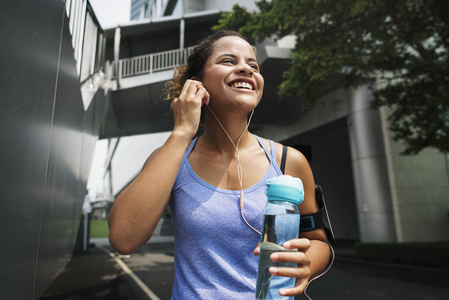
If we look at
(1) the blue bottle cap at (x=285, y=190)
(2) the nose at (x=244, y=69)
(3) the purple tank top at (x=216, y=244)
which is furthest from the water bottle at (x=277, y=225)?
(2) the nose at (x=244, y=69)

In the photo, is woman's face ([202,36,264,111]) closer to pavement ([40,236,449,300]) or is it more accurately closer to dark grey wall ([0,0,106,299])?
dark grey wall ([0,0,106,299])

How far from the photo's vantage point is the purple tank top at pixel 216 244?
1.20 metres

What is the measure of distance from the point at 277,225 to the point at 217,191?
1.55 ft

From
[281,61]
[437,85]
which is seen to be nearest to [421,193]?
[437,85]

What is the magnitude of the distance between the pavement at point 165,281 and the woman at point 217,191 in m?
4.13

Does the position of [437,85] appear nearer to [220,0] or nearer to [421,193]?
[421,193]

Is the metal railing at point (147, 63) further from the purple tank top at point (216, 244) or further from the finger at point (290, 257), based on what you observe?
the finger at point (290, 257)

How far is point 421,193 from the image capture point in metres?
13.7

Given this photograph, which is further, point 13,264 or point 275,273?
point 13,264

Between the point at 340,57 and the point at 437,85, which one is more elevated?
the point at 340,57

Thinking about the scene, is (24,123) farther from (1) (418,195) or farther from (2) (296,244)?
(1) (418,195)

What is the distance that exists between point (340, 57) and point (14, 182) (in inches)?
Result: 333

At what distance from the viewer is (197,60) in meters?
1.69

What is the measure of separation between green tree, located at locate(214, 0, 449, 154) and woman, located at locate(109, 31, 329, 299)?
7050 millimetres
